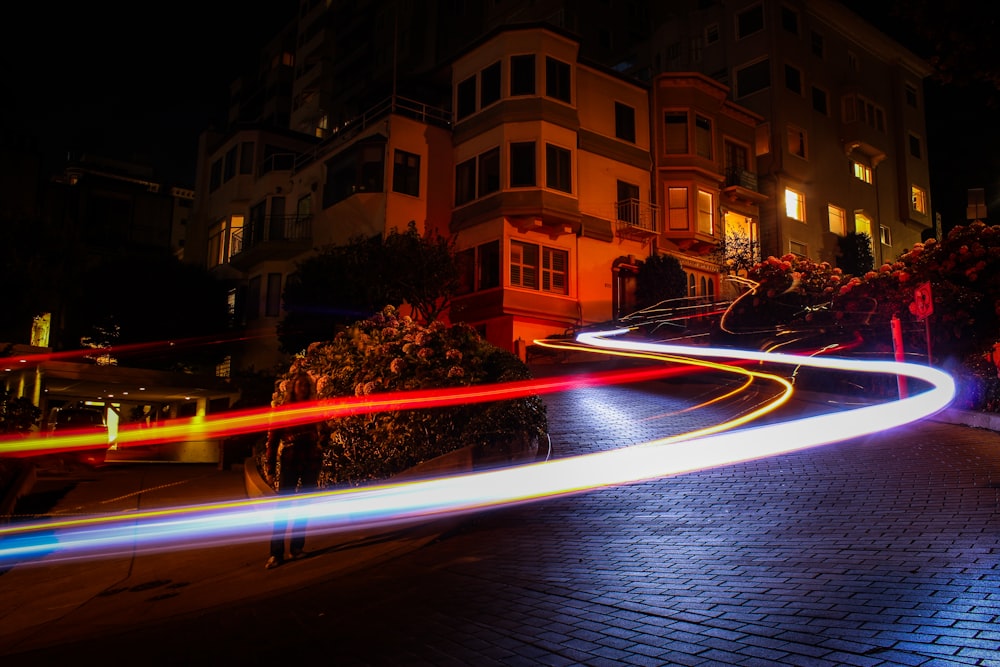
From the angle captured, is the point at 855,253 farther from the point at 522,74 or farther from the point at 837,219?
the point at 522,74

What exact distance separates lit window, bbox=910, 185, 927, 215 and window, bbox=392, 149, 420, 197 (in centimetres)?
3461

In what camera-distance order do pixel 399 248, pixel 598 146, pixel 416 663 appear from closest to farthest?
pixel 416 663 → pixel 399 248 → pixel 598 146

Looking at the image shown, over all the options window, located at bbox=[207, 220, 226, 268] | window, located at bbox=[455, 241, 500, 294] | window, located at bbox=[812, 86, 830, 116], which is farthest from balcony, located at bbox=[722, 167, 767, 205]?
window, located at bbox=[207, 220, 226, 268]

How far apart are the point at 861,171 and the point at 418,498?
46110 millimetres

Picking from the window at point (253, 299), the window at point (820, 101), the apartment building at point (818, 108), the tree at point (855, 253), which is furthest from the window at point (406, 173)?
the tree at point (855, 253)

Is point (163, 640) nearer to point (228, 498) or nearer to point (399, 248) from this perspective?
point (228, 498)

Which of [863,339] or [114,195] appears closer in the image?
[863,339]

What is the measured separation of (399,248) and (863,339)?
1667 cm

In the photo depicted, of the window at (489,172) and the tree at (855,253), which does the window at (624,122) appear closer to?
the window at (489,172)

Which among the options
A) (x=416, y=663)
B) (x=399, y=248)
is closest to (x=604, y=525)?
(x=416, y=663)

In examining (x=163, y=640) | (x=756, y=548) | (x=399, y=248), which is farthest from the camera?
(x=399, y=248)

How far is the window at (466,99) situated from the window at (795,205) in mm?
19067

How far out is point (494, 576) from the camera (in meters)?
6.50

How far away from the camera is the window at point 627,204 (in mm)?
35125
